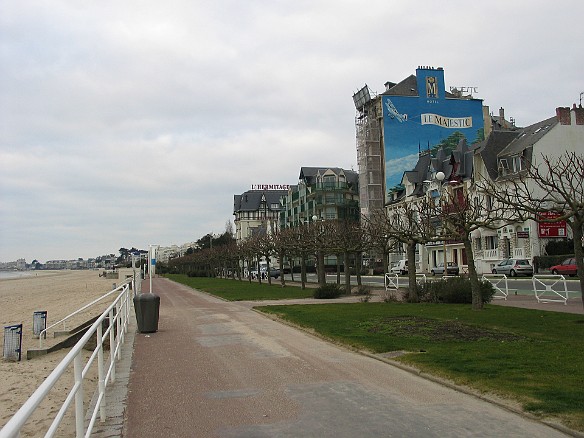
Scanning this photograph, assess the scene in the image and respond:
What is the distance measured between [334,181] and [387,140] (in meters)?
16.6

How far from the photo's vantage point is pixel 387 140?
7206 cm

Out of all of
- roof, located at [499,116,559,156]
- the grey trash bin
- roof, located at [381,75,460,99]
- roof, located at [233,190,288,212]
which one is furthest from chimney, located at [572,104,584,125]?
roof, located at [233,190,288,212]

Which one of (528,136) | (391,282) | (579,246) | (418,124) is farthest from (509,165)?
(579,246)

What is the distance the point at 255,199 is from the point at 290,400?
418 feet

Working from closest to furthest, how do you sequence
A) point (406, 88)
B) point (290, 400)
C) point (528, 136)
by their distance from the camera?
point (290, 400)
point (528, 136)
point (406, 88)

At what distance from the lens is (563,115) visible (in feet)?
159

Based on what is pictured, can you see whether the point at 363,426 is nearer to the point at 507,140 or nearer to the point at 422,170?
the point at 507,140

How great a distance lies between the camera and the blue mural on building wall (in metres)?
71.9

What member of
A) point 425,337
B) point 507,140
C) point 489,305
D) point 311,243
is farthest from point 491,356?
point 507,140

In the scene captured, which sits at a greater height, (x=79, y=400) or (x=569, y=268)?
(x=569, y=268)

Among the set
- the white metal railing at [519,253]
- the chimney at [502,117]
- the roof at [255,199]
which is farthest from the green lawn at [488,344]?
the roof at [255,199]

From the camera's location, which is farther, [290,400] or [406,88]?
[406,88]

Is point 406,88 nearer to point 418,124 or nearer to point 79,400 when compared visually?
point 418,124

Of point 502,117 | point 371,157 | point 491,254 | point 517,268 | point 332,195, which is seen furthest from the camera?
point 332,195
